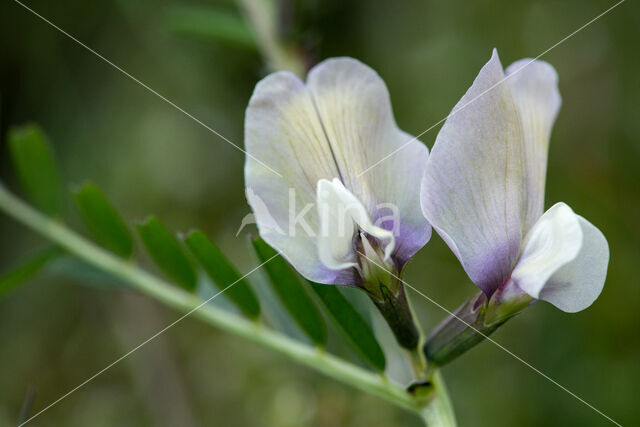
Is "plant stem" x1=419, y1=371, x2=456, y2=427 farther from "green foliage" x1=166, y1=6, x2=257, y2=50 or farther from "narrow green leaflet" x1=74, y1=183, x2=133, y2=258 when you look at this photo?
"green foliage" x1=166, y1=6, x2=257, y2=50

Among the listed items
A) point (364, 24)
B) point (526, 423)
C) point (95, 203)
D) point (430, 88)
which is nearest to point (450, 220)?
point (95, 203)

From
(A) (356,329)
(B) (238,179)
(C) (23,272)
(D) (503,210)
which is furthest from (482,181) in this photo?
(B) (238,179)

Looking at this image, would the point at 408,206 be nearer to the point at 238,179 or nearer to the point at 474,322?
the point at 474,322

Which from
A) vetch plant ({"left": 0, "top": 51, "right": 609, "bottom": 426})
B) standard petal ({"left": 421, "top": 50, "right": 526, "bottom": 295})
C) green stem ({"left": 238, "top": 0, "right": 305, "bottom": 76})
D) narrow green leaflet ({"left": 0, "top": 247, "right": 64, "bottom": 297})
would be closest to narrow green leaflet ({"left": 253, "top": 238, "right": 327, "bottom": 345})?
vetch plant ({"left": 0, "top": 51, "right": 609, "bottom": 426})

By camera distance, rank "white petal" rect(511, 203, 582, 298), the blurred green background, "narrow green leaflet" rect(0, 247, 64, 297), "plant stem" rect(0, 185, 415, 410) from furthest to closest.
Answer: the blurred green background < "narrow green leaflet" rect(0, 247, 64, 297) < "plant stem" rect(0, 185, 415, 410) < "white petal" rect(511, 203, 582, 298)

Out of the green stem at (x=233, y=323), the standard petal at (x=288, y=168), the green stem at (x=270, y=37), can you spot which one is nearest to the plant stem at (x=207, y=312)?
the green stem at (x=233, y=323)

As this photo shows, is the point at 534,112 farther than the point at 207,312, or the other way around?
the point at 207,312

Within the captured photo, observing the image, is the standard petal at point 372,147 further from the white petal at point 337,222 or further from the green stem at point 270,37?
the green stem at point 270,37
